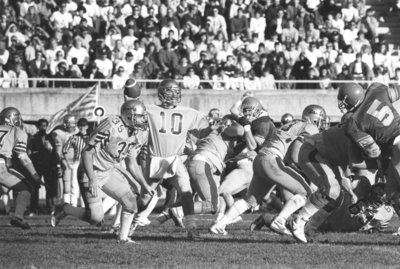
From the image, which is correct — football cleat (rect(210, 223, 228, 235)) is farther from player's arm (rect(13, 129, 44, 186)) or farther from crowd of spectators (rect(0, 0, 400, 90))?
crowd of spectators (rect(0, 0, 400, 90))

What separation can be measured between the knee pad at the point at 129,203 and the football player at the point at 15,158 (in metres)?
2.57

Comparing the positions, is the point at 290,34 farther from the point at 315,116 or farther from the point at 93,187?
the point at 93,187

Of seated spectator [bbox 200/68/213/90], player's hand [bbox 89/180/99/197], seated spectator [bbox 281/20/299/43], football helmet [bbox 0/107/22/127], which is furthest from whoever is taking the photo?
seated spectator [bbox 281/20/299/43]

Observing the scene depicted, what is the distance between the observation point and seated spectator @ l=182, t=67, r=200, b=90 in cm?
2172

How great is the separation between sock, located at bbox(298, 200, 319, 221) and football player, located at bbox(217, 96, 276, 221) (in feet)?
5.31

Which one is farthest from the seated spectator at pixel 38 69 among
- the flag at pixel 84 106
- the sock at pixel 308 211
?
the sock at pixel 308 211

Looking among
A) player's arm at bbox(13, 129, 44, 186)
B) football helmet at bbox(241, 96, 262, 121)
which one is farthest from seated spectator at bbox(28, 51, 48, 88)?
football helmet at bbox(241, 96, 262, 121)

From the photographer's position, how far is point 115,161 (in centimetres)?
1233

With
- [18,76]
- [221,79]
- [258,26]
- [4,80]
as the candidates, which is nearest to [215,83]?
[221,79]

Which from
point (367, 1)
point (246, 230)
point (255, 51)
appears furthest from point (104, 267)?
point (367, 1)

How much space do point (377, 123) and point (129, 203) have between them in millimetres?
2816

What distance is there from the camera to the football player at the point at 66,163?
16.2 m

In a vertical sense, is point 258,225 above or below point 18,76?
below

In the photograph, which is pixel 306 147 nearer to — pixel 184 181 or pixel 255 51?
pixel 184 181
